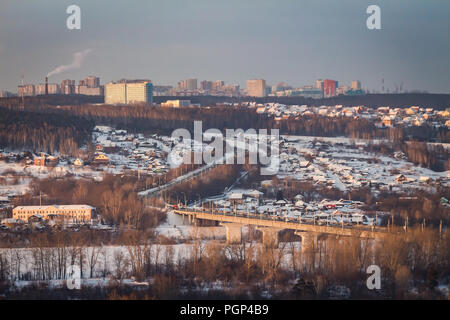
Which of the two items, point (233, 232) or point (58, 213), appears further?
point (58, 213)

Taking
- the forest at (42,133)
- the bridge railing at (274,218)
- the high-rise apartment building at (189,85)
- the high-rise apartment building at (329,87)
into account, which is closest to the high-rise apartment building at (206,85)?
the high-rise apartment building at (189,85)

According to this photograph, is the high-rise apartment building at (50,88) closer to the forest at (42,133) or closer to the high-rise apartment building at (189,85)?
the high-rise apartment building at (189,85)

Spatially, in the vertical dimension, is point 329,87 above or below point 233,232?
above

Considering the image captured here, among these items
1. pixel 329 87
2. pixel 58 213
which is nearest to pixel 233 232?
pixel 58 213

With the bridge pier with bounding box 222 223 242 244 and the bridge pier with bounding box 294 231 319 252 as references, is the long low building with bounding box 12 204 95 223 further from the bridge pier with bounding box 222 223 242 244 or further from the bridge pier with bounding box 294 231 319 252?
the bridge pier with bounding box 294 231 319 252

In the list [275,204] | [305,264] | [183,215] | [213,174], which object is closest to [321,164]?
[213,174]

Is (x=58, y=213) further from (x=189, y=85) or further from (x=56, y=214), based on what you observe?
(x=189, y=85)

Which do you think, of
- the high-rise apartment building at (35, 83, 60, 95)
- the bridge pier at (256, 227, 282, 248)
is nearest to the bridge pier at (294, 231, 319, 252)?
the bridge pier at (256, 227, 282, 248)
